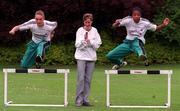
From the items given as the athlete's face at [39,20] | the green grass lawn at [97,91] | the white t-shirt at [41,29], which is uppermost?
the athlete's face at [39,20]

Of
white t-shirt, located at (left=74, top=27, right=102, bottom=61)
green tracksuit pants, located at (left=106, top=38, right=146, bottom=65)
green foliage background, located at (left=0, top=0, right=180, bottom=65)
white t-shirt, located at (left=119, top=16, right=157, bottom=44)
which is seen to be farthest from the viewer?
green foliage background, located at (left=0, top=0, right=180, bottom=65)

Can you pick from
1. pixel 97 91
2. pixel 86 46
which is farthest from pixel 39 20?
pixel 97 91

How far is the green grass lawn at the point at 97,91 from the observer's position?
16294 millimetres

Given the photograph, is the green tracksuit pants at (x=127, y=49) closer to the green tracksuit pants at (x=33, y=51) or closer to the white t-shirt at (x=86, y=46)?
the white t-shirt at (x=86, y=46)

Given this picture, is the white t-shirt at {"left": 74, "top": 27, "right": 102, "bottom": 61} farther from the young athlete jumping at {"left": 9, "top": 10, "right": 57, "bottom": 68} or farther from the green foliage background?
the green foliage background

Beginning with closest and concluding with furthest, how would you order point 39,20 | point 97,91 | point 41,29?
1. point 39,20
2. point 41,29
3. point 97,91

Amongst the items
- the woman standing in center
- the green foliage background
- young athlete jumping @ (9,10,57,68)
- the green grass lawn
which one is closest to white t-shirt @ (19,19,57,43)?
young athlete jumping @ (9,10,57,68)

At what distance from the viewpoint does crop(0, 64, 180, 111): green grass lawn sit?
16294 mm

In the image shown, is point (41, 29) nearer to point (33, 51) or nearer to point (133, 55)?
point (33, 51)

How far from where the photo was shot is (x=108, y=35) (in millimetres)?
32750

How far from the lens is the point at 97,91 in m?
19.4

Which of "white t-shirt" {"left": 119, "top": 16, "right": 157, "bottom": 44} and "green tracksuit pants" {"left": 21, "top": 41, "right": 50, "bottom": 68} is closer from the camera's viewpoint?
"green tracksuit pants" {"left": 21, "top": 41, "right": 50, "bottom": 68}

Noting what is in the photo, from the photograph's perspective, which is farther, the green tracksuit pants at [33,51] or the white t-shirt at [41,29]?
the white t-shirt at [41,29]

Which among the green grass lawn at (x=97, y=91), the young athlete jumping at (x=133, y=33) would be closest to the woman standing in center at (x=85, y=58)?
the green grass lawn at (x=97, y=91)
